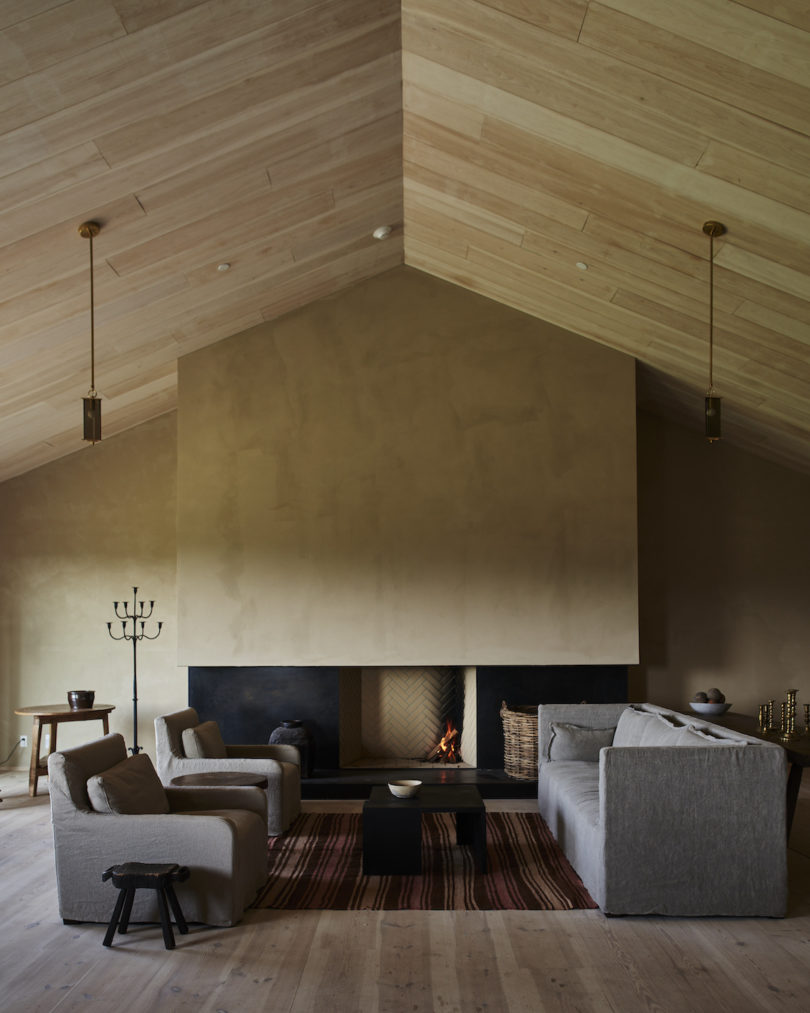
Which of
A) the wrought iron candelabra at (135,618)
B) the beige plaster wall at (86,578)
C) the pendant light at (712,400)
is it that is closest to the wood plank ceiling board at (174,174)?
the beige plaster wall at (86,578)

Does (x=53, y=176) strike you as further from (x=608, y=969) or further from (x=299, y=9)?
(x=608, y=969)

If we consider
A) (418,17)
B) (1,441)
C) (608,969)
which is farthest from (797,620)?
(1,441)

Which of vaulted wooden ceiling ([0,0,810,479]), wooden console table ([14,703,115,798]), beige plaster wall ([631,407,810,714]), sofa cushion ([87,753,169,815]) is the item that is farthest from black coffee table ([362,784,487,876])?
beige plaster wall ([631,407,810,714])

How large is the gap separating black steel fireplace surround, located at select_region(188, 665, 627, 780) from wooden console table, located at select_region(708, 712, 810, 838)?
4.03 feet

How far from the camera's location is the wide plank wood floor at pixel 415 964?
3.42 meters

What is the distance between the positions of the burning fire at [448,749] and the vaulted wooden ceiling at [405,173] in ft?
11.3

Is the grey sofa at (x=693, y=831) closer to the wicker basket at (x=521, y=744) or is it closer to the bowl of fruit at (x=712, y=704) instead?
the bowl of fruit at (x=712, y=704)

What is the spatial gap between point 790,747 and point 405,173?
13.7 feet

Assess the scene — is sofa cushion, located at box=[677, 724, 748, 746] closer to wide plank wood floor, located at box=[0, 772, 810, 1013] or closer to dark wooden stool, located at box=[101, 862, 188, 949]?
wide plank wood floor, located at box=[0, 772, 810, 1013]

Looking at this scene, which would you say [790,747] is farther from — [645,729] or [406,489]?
[406,489]

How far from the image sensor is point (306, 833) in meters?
5.90

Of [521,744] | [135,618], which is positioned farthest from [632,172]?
[135,618]

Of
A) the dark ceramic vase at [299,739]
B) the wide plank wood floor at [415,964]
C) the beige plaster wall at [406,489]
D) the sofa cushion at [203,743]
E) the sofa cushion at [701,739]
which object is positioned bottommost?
the wide plank wood floor at [415,964]

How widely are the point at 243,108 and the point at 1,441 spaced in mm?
3808
